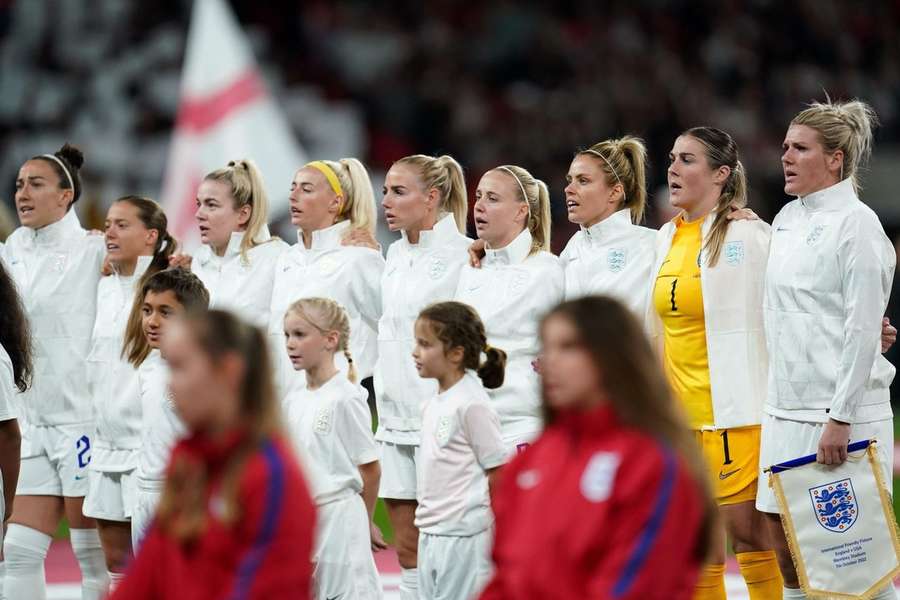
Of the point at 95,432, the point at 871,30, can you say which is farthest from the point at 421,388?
the point at 871,30

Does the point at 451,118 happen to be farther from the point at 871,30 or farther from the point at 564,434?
the point at 564,434

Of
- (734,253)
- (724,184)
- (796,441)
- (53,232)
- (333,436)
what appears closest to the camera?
(796,441)

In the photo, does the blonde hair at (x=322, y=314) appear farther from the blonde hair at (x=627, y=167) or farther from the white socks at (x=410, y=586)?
the blonde hair at (x=627, y=167)

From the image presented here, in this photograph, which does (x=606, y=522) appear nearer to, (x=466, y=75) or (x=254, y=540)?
(x=254, y=540)

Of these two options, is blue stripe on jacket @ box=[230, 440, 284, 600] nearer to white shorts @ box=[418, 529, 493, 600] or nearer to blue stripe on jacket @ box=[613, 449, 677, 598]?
blue stripe on jacket @ box=[613, 449, 677, 598]

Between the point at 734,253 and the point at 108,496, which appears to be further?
the point at 108,496

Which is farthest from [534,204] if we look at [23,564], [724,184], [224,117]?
[224,117]

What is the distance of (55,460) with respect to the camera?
7395mm

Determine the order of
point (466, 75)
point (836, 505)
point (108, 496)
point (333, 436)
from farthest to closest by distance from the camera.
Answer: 1. point (466, 75)
2. point (108, 496)
3. point (333, 436)
4. point (836, 505)

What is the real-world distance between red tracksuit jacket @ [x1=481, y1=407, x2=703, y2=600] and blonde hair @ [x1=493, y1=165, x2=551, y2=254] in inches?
132

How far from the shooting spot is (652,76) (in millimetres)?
18219

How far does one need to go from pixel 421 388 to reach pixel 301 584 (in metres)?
3.34

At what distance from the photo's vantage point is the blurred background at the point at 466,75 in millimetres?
17406

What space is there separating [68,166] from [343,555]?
9.62 feet
